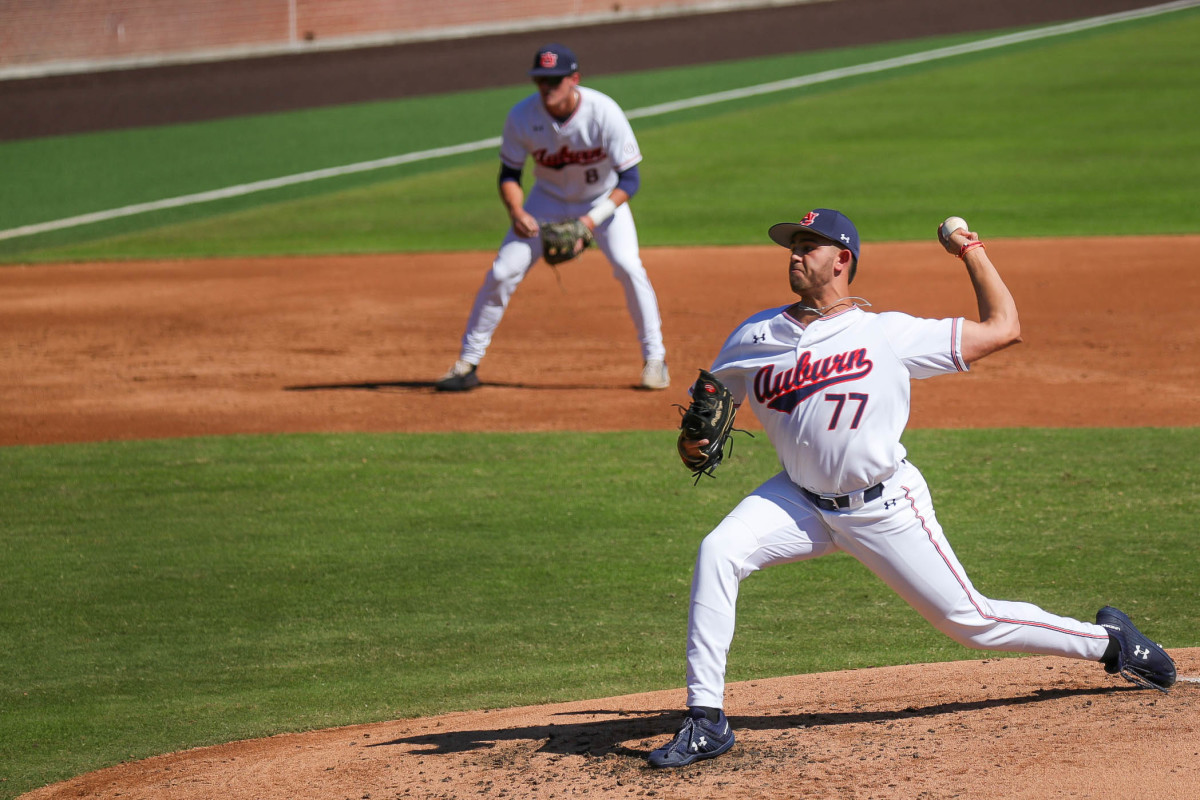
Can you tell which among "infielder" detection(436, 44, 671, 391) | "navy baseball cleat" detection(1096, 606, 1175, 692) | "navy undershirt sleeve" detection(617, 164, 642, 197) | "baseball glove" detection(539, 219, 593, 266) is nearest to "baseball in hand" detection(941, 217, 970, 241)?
"navy baseball cleat" detection(1096, 606, 1175, 692)

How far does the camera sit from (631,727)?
4.56 metres

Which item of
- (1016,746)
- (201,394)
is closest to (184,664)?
(1016,746)

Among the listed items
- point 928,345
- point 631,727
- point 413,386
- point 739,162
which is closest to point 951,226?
point 928,345

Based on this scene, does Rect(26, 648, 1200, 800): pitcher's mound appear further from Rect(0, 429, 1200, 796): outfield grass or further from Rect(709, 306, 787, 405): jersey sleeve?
Rect(709, 306, 787, 405): jersey sleeve

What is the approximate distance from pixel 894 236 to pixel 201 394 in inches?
322

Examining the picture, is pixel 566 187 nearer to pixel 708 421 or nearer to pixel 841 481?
pixel 708 421

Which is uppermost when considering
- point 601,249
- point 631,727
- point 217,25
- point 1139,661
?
A: point 217,25

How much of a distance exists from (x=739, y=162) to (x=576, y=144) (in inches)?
420

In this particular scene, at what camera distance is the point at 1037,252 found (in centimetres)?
1370

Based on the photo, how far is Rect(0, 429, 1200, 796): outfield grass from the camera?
5348 mm

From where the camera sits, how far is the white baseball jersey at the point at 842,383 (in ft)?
13.4

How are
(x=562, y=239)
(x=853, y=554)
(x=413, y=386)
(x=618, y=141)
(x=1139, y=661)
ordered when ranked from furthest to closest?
(x=413, y=386) < (x=618, y=141) < (x=562, y=239) < (x=1139, y=661) < (x=853, y=554)

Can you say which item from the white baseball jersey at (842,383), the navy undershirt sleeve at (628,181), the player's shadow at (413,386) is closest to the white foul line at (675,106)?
the player's shadow at (413,386)

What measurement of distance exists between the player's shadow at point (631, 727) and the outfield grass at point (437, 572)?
Result: 51cm
